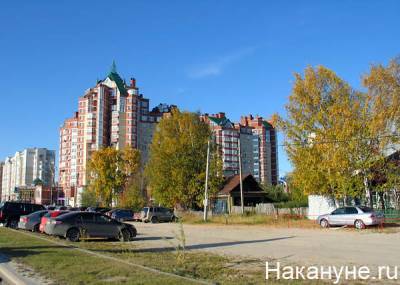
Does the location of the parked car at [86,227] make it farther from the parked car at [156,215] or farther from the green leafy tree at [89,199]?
the green leafy tree at [89,199]

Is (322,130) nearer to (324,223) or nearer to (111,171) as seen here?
(324,223)

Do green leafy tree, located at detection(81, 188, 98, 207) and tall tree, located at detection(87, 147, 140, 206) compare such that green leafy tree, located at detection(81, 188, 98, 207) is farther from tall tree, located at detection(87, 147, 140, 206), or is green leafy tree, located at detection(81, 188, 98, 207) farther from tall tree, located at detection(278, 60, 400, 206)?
tall tree, located at detection(278, 60, 400, 206)

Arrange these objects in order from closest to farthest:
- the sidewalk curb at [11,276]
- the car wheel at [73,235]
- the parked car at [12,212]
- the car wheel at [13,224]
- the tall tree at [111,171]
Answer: the sidewalk curb at [11,276]
the car wheel at [73,235]
the car wheel at [13,224]
the parked car at [12,212]
the tall tree at [111,171]

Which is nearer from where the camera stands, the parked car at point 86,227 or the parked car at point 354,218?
the parked car at point 86,227

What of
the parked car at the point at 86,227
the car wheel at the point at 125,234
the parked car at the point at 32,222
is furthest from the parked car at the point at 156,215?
the parked car at the point at 86,227

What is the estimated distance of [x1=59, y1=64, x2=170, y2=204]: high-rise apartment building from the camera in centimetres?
13662

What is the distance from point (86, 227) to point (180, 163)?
37074 millimetres

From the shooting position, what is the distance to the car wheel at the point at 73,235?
75.9 ft

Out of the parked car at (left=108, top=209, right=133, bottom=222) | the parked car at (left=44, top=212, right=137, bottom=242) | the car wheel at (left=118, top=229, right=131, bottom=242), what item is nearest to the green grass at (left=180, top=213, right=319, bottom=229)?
the parked car at (left=108, top=209, right=133, bottom=222)

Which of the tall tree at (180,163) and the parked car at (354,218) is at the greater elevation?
the tall tree at (180,163)

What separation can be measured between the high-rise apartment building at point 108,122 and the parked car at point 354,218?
347 ft

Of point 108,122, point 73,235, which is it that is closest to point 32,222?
point 73,235

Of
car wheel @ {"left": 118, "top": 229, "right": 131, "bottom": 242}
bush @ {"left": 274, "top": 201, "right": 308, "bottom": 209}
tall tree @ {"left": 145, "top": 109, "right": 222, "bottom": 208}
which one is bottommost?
car wheel @ {"left": 118, "top": 229, "right": 131, "bottom": 242}

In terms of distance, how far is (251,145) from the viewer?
577 feet
